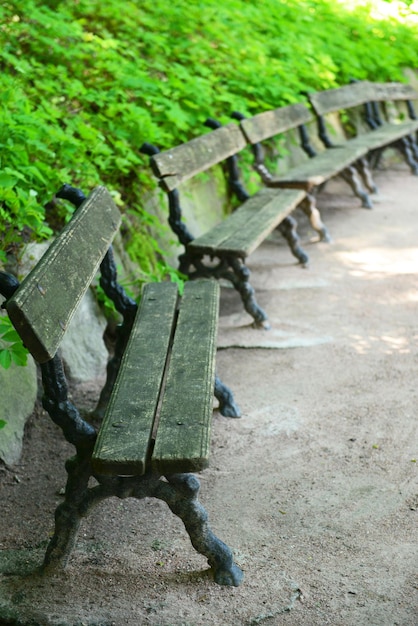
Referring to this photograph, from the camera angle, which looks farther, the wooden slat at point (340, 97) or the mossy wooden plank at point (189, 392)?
the wooden slat at point (340, 97)

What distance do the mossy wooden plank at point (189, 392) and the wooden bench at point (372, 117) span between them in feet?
16.4

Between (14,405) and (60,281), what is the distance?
1010mm

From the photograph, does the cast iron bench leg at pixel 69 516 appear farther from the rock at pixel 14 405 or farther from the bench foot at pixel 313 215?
the bench foot at pixel 313 215

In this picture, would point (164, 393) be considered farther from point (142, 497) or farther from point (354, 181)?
point (354, 181)

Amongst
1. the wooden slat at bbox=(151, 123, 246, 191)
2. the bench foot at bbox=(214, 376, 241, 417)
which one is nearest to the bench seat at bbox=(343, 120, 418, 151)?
the wooden slat at bbox=(151, 123, 246, 191)

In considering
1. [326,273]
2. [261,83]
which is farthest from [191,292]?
[261,83]

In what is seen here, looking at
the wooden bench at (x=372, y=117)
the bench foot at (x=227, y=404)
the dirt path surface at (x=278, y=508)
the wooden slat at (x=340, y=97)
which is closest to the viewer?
the dirt path surface at (x=278, y=508)

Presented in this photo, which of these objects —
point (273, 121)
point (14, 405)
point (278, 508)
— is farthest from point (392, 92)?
point (278, 508)

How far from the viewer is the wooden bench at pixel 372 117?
8461 mm

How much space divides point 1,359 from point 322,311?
2928 millimetres

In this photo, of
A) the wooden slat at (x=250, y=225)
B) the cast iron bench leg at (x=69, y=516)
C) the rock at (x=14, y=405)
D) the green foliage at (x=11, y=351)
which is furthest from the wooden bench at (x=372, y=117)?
the cast iron bench leg at (x=69, y=516)

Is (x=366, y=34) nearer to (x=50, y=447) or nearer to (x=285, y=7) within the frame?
(x=285, y=7)

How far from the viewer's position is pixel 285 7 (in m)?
9.96

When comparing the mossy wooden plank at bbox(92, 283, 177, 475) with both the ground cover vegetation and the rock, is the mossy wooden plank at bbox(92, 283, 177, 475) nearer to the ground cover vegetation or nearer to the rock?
the ground cover vegetation
